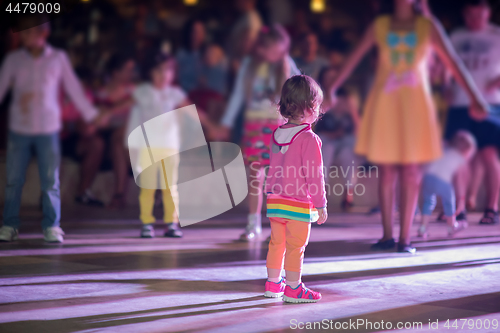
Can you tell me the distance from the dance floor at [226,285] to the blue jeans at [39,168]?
199 mm

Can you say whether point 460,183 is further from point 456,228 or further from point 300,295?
point 300,295

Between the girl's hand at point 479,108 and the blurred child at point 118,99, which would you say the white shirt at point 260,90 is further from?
the blurred child at point 118,99

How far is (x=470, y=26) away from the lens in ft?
19.8

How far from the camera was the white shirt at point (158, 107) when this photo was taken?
4.84 metres

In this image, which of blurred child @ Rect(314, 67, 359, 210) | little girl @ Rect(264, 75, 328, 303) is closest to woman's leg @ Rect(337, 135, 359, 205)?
blurred child @ Rect(314, 67, 359, 210)

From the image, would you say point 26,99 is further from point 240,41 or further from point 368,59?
point 368,59

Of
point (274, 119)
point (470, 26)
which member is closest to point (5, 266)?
point (274, 119)

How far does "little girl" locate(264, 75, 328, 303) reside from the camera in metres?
2.79

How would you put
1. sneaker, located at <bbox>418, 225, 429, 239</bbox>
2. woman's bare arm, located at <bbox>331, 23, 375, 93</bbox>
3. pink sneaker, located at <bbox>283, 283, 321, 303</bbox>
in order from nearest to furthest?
pink sneaker, located at <bbox>283, 283, 321, 303</bbox>, woman's bare arm, located at <bbox>331, 23, 375, 93</bbox>, sneaker, located at <bbox>418, 225, 429, 239</bbox>

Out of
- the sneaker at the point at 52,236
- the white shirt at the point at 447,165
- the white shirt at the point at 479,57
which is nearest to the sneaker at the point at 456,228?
the white shirt at the point at 447,165

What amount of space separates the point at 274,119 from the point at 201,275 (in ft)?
5.10

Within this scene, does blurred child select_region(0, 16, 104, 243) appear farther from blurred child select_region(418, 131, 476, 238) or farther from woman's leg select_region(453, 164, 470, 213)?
woman's leg select_region(453, 164, 470, 213)

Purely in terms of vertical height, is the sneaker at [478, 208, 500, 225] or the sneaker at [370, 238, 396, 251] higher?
the sneaker at [478, 208, 500, 225]

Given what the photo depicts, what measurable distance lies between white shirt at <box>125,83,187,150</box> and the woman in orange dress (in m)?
1.54
